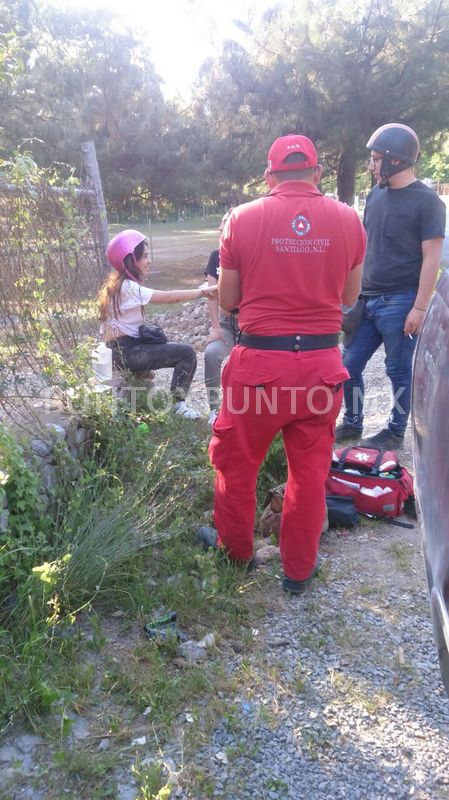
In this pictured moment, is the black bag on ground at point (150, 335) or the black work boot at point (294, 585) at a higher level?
the black bag on ground at point (150, 335)

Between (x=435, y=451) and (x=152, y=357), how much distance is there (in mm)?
3371

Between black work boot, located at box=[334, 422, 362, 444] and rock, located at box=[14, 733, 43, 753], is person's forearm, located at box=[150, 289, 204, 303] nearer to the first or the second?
black work boot, located at box=[334, 422, 362, 444]

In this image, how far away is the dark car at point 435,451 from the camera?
1.36 meters

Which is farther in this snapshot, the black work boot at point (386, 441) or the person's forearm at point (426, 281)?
the black work boot at point (386, 441)

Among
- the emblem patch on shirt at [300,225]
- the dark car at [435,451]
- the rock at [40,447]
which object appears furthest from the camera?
the rock at [40,447]

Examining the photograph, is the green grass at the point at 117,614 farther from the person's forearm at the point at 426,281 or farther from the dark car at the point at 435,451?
the person's forearm at the point at 426,281

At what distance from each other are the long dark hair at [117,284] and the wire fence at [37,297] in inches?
11.8

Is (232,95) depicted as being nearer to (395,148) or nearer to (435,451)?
(395,148)

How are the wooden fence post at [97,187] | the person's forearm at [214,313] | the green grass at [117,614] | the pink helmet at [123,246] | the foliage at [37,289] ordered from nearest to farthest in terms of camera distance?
the green grass at [117,614], the foliage at [37,289], the pink helmet at [123,246], the person's forearm at [214,313], the wooden fence post at [97,187]

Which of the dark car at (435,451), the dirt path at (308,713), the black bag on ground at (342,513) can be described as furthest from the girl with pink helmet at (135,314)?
the dark car at (435,451)

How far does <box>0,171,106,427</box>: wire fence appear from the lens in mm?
3381

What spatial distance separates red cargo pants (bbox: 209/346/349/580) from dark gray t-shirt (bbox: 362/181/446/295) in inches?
62.8

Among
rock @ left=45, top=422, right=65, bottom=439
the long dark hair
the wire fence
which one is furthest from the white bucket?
rock @ left=45, top=422, right=65, bottom=439

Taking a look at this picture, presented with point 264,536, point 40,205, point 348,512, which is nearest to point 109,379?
point 40,205
